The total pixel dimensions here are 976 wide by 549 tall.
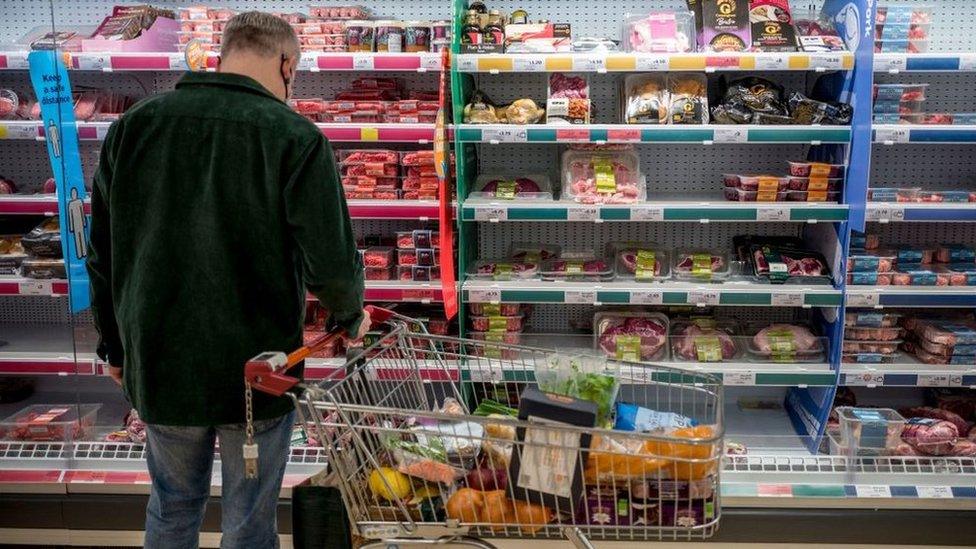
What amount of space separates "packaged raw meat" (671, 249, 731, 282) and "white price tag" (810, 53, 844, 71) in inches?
39.0

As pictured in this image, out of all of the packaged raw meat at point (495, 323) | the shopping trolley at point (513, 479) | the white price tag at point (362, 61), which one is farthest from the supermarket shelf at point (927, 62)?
the shopping trolley at point (513, 479)

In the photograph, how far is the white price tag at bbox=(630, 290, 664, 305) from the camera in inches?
154

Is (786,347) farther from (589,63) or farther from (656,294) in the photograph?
(589,63)

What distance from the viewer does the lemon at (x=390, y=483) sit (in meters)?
1.99

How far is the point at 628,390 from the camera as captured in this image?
4230 millimetres

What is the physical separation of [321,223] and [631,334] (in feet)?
8.17

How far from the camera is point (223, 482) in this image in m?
2.12

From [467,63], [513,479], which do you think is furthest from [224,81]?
[467,63]

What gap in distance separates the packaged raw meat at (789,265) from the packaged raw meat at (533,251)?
0.99 meters

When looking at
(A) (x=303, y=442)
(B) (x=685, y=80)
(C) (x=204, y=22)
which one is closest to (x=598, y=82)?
(B) (x=685, y=80)

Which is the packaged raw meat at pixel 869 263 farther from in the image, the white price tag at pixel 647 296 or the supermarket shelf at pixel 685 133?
the white price tag at pixel 647 296

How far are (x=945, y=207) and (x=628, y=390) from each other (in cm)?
166

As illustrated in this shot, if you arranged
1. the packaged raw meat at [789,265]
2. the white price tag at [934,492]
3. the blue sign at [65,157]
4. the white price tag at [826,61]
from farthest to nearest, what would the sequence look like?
the packaged raw meat at [789,265] → the white price tag at [826,61] → the blue sign at [65,157] → the white price tag at [934,492]

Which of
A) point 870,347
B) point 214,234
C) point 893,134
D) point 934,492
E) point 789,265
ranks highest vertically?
point 893,134
